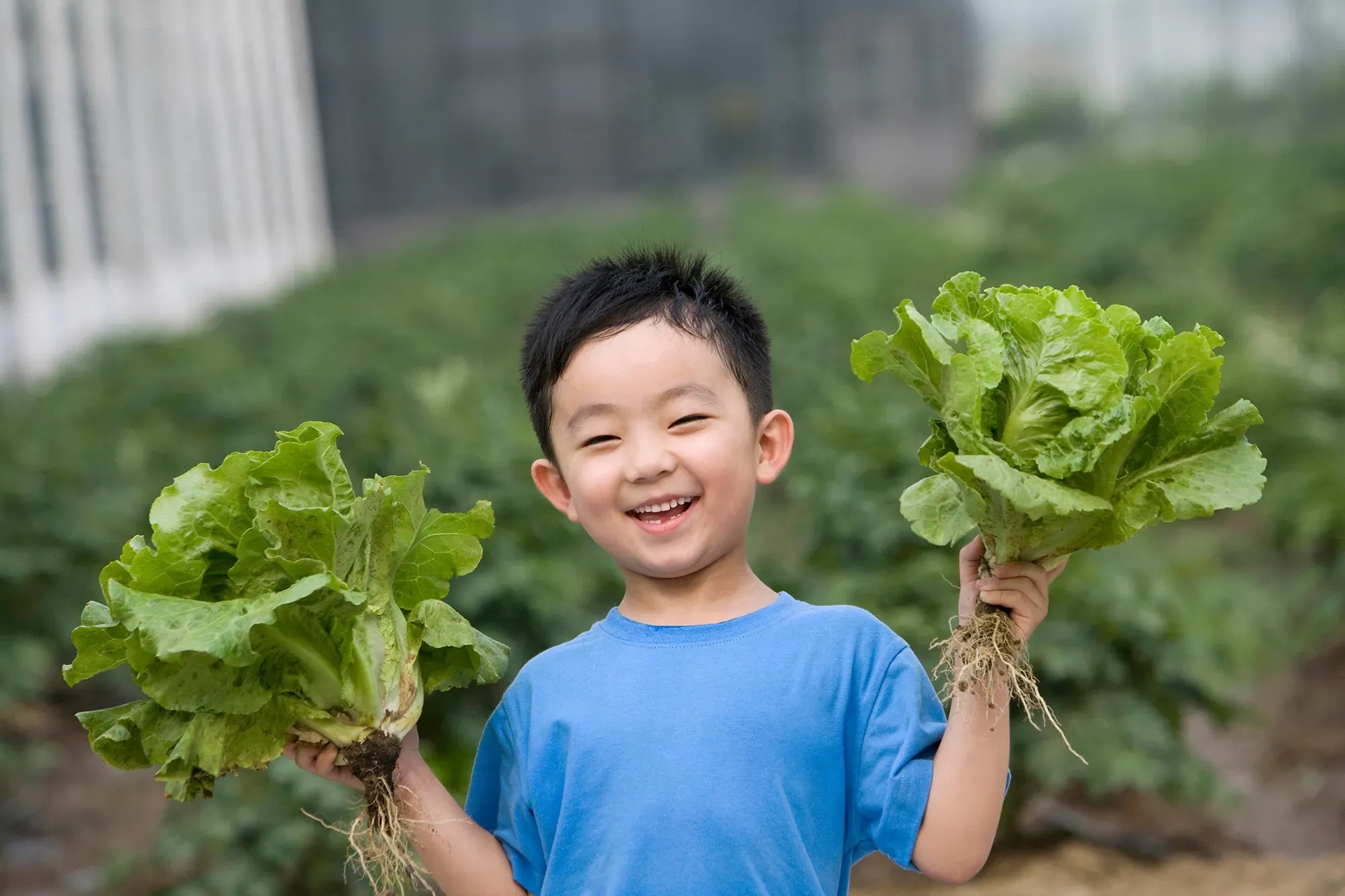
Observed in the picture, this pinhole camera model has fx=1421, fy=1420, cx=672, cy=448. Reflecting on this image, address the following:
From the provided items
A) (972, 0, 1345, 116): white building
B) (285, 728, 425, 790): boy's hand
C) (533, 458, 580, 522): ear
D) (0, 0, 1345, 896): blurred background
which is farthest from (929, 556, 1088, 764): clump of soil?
(972, 0, 1345, 116): white building

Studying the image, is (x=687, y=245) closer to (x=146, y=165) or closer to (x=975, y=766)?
(x=975, y=766)

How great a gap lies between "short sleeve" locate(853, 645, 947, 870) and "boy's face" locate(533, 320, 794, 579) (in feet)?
0.99

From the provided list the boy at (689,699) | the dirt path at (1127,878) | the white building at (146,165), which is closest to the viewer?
the boy at (689,699)

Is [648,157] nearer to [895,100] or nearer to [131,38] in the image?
[895,100]

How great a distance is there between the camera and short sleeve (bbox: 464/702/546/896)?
1.97 metres

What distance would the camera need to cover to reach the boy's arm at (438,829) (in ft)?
6.22

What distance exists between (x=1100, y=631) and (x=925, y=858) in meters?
2.64

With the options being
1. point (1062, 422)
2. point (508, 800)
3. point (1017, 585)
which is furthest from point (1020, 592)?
point (508, 800)

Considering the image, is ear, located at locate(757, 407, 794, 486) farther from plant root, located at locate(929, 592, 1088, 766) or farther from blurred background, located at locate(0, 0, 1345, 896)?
blurred background, located at locate(0, 0, 1345, 896)

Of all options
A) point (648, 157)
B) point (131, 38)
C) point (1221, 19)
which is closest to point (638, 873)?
point (131, 38)

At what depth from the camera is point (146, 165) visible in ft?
77.7

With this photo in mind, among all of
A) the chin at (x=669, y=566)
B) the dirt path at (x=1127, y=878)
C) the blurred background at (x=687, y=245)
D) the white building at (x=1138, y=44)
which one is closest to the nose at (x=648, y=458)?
the chin at (x=669, y=566)

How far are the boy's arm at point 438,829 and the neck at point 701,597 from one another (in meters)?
0.36

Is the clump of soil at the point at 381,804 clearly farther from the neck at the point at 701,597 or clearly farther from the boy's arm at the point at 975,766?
the boy's arm at the point at 975,766
